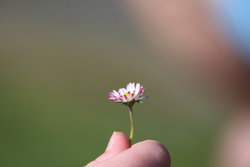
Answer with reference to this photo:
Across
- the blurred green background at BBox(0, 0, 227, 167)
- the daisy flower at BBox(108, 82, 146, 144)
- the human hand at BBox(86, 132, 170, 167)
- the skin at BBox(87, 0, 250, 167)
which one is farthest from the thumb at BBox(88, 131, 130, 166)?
the skin at BBox(87, 0, 250, 167)

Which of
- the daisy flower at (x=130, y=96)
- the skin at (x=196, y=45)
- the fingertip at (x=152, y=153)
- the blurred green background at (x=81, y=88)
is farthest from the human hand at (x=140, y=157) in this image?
the skin at (x=196, y=45)

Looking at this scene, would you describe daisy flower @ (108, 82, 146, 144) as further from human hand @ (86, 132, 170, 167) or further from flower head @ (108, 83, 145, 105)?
human hand @ (86, 132, 170, 167)

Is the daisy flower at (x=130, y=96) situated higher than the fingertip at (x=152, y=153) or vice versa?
the daisy flower at (x=130, y=96)

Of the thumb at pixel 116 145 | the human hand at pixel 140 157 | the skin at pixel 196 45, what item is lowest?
the human hand at pixel 140 157

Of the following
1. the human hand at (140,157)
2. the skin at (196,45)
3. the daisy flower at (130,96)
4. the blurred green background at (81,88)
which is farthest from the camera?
the skin at (196,45)

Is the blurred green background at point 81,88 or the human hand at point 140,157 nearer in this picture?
the human hand at point 140,157

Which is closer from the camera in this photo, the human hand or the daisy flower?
the human hand

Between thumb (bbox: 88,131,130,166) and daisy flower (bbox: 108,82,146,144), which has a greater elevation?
daisy flower (bbox: 108,82,146,144)

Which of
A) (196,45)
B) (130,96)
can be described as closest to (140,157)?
(130,96)

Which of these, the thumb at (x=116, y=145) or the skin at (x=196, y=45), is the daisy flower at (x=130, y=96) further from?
the skin at (x=196, y=45)

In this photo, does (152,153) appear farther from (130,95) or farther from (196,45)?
(196,45)
